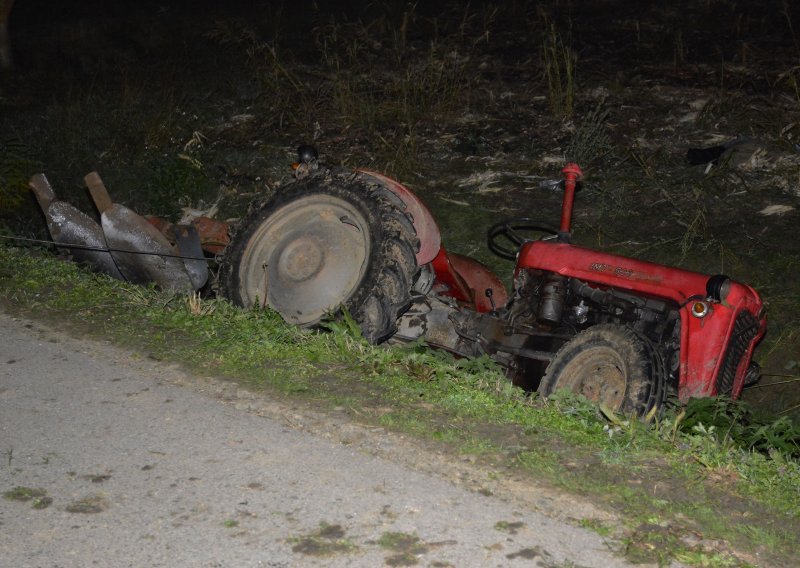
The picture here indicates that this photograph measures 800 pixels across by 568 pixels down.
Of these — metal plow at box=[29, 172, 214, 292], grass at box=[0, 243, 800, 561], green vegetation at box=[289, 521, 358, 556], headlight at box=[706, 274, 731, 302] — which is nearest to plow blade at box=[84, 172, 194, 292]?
metal plow at box=[29, 172, 214, 292]

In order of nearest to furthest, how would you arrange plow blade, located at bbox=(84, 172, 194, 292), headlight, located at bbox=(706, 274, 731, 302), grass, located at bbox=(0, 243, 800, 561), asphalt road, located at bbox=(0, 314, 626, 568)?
asphalt road, located at bbox=(0, 314, 626, 568), grass, located at bbox=(0, 243, 800, 561), headlight, located at bbox=(706, 274, 731, 302), plow blade, located at bbox=(84, 172, 194, 292)

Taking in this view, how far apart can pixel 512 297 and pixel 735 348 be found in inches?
53.6

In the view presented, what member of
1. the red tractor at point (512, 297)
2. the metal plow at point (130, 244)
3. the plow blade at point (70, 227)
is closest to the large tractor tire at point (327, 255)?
the red tractor at point (512, 297)

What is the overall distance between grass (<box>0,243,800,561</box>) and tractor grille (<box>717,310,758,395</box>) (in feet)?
0.55

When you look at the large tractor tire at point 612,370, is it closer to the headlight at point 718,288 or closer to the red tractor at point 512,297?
the red tractor at point 512,297

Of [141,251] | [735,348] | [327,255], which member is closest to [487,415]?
[735,348]

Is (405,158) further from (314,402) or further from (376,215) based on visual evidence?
(314,402)

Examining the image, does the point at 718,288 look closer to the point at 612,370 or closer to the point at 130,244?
the point at 612,370

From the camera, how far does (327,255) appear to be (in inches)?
236

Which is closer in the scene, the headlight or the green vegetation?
the green vegetation

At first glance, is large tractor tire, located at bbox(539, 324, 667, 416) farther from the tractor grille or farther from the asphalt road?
the asphalt road

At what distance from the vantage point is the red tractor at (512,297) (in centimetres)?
517

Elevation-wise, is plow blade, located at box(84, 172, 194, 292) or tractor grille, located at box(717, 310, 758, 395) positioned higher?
tractor grille, located at box(717, 310, 758, 395)

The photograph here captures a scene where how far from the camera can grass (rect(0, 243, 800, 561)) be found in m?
3.38
